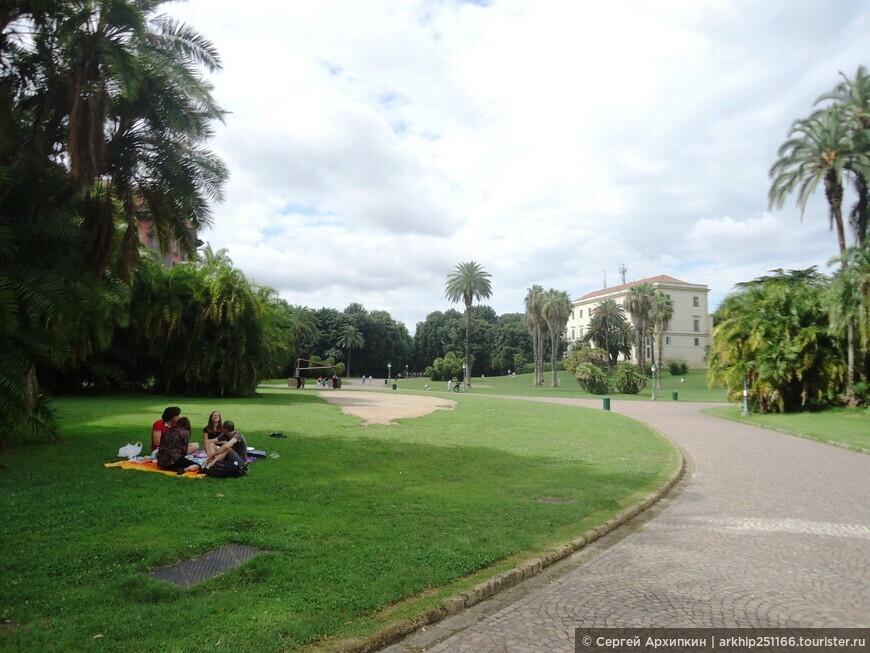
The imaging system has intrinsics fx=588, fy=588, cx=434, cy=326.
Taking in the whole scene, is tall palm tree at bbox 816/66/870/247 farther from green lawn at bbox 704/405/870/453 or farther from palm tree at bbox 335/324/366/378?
palm tree at bbox 335/324/366/378

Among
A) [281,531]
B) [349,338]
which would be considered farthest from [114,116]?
[349,338]

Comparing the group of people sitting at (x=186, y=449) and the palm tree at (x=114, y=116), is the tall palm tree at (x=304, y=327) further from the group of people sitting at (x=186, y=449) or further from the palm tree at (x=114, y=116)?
the group of people sitting at (x=186, y=449)

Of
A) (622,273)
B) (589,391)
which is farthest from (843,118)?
(622,273)

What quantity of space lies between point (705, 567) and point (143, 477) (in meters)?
7.85

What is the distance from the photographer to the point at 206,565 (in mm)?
5281

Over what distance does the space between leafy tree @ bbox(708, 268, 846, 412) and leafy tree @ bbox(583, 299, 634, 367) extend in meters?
60.8

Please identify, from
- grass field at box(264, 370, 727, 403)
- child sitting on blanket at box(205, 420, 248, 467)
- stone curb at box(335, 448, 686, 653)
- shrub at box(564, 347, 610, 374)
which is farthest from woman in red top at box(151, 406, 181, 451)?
shrub at box(564, 347, 610, 374)

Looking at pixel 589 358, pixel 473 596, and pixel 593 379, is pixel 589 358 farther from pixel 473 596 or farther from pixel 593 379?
pixel 473 596

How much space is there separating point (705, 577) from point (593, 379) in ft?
167

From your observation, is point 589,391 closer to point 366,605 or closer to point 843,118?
point 843,118

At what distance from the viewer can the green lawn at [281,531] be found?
4.13 meters

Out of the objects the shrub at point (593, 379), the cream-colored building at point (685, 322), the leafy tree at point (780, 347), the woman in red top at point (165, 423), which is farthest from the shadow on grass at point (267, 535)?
the cream-colored building at point (685, 322)

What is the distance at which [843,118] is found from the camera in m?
30.9

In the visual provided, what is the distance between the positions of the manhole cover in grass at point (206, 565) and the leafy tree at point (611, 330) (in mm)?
89807
